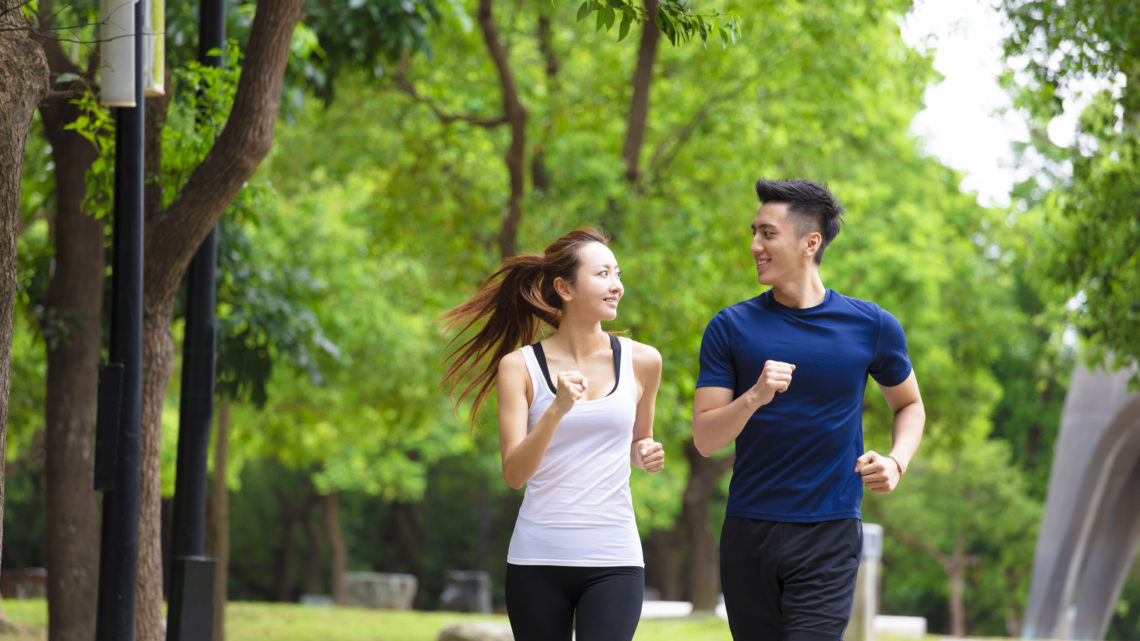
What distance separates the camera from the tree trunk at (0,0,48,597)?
17.1 ft

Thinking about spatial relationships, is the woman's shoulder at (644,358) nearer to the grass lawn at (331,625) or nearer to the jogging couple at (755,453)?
the jogging couple at (755,453)

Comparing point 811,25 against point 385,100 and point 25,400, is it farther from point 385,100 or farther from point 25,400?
point 25,400

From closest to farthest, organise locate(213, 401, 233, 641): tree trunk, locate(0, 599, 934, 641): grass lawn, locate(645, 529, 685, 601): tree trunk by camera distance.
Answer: locate(213, 401, 233, 641): tree trunk → locate(0, 599, 934, 641): grass lawn → locate(645, 529, 685, 601): tree trunk

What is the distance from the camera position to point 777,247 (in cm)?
445

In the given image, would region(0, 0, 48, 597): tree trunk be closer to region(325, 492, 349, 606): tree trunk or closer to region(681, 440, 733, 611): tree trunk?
region(681, 440, 733, 611): tree trunk

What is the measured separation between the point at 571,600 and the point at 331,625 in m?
14.9

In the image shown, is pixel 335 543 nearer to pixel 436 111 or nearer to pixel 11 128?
pixel 436 111

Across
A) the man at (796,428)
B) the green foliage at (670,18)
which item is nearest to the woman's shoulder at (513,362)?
the man at (796,428)

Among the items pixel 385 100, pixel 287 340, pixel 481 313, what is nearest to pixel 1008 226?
pixel 385 100

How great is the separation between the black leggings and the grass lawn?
11.8m

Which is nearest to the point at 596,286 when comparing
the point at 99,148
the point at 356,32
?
the point at 99,148

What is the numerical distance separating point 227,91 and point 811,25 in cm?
901

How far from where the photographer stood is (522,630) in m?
4.39

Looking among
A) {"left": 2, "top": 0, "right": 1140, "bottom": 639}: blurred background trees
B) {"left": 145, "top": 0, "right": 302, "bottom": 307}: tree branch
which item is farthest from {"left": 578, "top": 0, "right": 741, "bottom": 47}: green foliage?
{"left": 145, "top": 0, "right": 302, "bottom": 307}: tree branch
